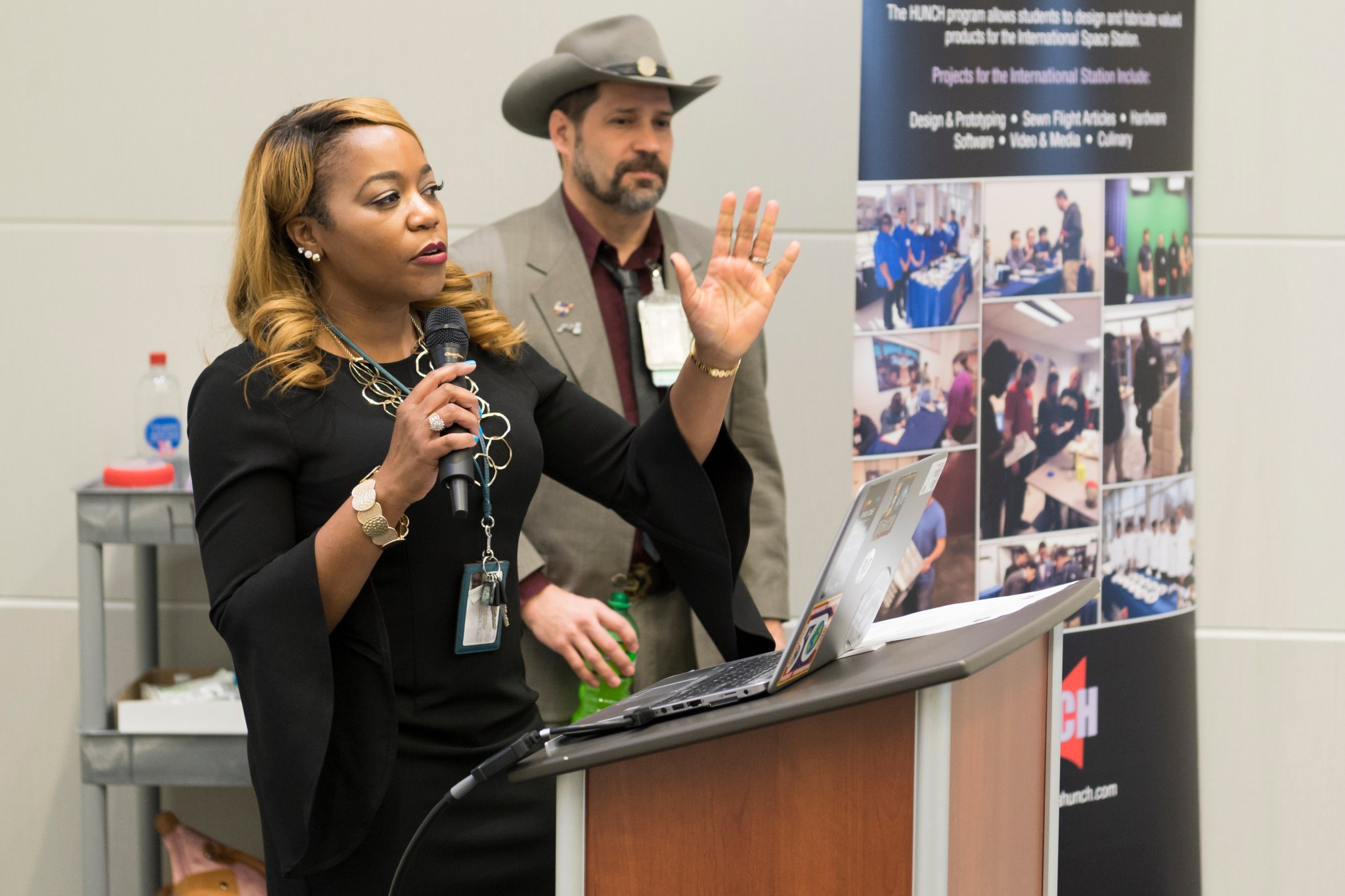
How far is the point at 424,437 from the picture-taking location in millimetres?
1245

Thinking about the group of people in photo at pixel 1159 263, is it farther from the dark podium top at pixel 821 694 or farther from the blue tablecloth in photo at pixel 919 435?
the dark podium top at pixel 821 694

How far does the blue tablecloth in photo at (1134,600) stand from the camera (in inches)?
103

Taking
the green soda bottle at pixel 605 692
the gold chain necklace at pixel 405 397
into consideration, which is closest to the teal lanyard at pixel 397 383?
the gold chain necklace at pixel 405 397

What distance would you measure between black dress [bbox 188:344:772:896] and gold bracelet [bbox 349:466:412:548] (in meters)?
0.08

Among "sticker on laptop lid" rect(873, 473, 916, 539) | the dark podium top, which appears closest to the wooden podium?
the dark podium top

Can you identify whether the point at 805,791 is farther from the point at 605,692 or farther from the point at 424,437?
the point at 605,692

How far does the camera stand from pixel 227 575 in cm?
134

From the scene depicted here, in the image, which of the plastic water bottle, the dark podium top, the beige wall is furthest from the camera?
the beige wall

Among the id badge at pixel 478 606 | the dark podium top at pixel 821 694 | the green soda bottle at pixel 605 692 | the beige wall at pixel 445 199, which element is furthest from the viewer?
the beige wall at pixel 445 199

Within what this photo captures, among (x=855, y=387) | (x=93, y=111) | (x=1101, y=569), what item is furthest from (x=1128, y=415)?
(x=93, y=111)

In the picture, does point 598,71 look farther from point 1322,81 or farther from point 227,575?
point 1322,81

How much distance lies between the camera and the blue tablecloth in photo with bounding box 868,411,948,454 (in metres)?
2.52

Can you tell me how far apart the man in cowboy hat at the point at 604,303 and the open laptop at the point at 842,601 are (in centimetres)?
91

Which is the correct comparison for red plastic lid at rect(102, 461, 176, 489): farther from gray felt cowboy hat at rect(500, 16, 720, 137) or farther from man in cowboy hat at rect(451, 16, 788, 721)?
gray felt cowboy hat at rect(500, 16, 720, 137)
